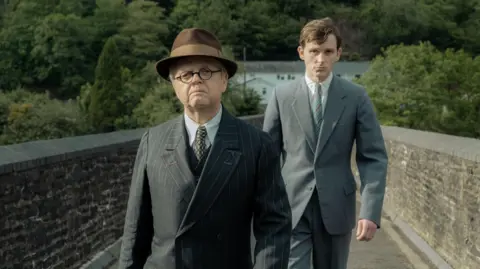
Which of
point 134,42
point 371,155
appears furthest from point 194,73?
point 134,42

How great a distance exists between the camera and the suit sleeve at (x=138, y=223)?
296 centimetres

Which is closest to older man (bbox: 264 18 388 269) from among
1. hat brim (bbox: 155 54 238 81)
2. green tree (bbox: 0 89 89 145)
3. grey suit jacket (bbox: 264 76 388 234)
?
grey suit jacket (bbox: 264 76 388 234)

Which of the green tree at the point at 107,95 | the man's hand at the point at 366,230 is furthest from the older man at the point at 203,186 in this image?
the green tree at the point at 107,95

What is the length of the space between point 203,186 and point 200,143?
0.18 meters

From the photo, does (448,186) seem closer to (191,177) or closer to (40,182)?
(40,182)

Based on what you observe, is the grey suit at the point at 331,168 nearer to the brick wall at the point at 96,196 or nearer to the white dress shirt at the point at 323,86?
the white dress shirt at the point at 323,86

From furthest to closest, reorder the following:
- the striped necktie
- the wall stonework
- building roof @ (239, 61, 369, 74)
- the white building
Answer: building roof @ (239, 61, 369, 74) < the white building < the wall stonework < the striped necktie

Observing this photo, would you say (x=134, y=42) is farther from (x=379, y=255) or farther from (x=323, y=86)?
(x=323, y=86)

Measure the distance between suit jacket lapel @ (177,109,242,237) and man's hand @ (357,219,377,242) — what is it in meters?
1.64

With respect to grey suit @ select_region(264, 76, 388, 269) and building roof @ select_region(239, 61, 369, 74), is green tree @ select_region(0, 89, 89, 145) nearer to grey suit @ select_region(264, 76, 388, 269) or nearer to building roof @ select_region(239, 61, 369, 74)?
building roof @ select_region(239, 61, 369, 74)

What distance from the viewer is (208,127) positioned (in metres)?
2.94

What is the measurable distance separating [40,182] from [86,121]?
79.9 metres

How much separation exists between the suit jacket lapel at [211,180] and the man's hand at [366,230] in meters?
1.64

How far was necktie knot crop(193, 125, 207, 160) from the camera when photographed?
2.91 metres
